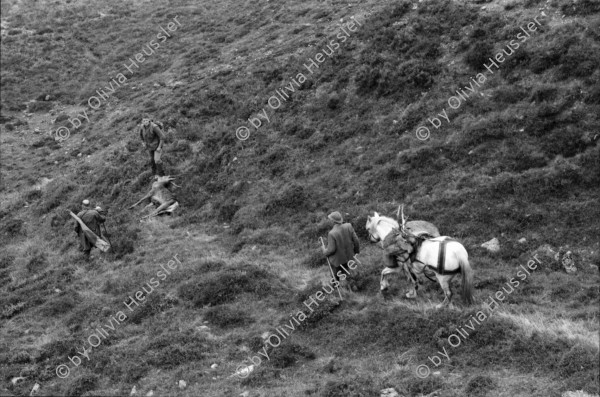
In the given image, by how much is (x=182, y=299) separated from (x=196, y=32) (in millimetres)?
29854

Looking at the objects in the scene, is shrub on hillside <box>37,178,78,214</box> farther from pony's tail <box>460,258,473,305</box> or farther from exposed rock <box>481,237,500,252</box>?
pony's tail <box>460,258,473,305</box>

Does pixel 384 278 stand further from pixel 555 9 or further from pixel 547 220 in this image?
pixel 555 9

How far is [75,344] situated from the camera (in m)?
14.7

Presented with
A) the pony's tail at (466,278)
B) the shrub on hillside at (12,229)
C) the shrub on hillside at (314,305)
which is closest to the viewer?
the pony's tail at (466,278)

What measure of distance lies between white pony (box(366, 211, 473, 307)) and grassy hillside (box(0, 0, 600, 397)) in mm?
531

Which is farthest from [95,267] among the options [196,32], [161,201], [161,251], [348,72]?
[196,32]

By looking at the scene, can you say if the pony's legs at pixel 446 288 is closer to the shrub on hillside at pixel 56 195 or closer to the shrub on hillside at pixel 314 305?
the shrub on hillside at pixel 314 305

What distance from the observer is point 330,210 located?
1872 cm

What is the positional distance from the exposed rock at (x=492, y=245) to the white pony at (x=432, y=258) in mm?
2173

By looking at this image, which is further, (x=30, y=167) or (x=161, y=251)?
(x=30, y=167)

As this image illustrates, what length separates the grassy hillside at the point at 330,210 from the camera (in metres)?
12.2

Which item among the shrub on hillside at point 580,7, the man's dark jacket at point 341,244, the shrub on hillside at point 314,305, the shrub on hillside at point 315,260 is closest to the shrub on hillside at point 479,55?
the shrub on hillside at point 580,7

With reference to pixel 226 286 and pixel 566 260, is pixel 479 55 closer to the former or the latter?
pixel 566 260

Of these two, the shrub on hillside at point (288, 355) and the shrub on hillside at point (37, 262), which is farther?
the shrub on hillside at point (37, 262)
